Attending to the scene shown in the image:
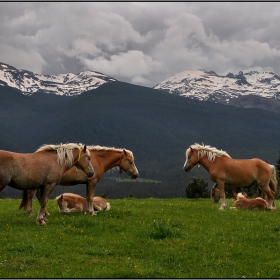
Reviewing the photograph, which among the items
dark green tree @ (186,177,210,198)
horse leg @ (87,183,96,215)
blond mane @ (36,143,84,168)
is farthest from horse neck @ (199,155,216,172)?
dark green tree @ (186,177,210,198)

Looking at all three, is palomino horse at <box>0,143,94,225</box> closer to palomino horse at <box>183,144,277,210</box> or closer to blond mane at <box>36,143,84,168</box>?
blond mane at <box>36,143,84,168</box>

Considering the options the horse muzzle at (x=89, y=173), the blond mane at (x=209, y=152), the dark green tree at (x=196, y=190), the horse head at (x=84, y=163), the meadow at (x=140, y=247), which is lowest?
the dark green tree at (x=196, y=190)

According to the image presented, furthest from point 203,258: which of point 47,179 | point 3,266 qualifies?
point 47,179

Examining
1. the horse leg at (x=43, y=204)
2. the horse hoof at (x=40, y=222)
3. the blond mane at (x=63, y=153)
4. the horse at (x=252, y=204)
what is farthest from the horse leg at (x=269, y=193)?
the horse hoof at (x=40, y=222)

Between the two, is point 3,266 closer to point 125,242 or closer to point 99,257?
point 99,257

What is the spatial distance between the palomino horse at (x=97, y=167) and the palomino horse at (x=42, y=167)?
0.88 metres

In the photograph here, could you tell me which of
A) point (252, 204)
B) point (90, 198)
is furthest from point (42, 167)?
point (252, 204)

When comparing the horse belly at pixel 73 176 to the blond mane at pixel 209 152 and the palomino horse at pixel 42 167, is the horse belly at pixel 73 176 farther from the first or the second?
the blond mane at pixel 209 152

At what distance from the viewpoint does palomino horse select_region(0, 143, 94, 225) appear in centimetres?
1551

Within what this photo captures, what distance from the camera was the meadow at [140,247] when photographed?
10.8 metres

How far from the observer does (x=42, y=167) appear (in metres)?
16.4

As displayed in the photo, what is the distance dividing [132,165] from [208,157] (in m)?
4.28

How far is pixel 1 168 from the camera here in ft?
49.9

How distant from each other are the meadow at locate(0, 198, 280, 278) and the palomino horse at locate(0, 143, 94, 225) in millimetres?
1631
